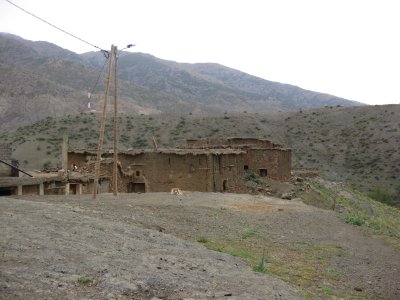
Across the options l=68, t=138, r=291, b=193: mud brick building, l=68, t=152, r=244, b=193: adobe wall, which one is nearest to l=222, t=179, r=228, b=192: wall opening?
l=68, t=138, r=291, b=193: mud brick building

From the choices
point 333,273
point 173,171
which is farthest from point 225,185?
point 333,273

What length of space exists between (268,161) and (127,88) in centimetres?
8978

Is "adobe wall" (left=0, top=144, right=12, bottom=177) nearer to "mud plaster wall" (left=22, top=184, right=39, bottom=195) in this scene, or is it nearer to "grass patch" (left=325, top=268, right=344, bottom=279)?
"mud plaster wall" (left=22, top=184, right=39, bottom=195)

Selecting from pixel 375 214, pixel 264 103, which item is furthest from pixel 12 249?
pixel 264 103

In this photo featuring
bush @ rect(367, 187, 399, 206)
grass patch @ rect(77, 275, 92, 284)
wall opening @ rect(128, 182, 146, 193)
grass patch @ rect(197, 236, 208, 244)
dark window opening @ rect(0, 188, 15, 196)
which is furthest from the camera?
bush @ rect(367, 187, 399, 206)

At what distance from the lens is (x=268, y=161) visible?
31500 millimetres

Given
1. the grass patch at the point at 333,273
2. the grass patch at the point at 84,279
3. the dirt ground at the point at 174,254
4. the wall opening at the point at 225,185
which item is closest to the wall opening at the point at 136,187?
the wall opening at the point at 225,185

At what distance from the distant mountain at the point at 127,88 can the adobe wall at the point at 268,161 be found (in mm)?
14758

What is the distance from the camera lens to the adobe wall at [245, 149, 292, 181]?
103 feet

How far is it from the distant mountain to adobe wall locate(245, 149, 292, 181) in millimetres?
14758

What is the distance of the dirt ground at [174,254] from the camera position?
7422mm

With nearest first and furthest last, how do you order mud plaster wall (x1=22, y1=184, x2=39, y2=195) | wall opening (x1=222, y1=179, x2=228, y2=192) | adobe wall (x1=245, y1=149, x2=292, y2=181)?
1. mud plaster wall (x1=22, y1=184, x2=39, y2=195)
2. wall opening (x1=222, y1=179, x2=228, y2=192)
3. adobe wall (x1=245, y1=149, x2=292, y2=181)

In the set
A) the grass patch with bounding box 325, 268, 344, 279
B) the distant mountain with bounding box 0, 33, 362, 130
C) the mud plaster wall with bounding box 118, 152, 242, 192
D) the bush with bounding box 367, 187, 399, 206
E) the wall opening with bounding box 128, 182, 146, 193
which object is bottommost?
the bush with bounding box 367, 187, 399, 206

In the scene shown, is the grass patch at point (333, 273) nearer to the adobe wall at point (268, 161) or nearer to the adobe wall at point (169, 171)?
the adobe wall at point (169, 171)
